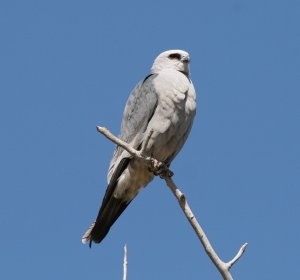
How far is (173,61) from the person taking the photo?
699cm

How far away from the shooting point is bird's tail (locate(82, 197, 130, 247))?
6.03 metres

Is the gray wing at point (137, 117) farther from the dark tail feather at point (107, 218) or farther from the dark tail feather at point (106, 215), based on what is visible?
the dark tail feather at point (107, 218)

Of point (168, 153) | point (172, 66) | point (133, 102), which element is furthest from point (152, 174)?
point (172, 66)

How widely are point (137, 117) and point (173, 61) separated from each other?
39.8 inches

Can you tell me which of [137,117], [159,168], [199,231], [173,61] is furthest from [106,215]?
[199,231]

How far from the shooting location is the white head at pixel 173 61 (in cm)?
692

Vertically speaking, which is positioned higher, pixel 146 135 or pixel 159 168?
pixel 146 135

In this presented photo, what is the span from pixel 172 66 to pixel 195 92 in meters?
0.68

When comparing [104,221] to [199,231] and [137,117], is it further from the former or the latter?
[199,231]

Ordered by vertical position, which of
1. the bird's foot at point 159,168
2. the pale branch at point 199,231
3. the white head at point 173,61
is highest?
the white head at point 173,61

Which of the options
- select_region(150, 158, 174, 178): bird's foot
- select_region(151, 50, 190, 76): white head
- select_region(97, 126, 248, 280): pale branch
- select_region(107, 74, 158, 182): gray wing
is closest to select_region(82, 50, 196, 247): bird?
select_region(107, 74, 158, 182): gray wing

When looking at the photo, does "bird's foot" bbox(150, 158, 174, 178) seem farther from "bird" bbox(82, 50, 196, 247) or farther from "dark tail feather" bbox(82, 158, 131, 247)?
"dark tail feather" bbox(82, 158, 131, 247)

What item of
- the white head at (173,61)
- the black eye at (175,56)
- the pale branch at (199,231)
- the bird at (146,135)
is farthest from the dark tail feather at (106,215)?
the black eye at (175,56)

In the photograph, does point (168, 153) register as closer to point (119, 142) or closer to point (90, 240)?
point (90, 240)
